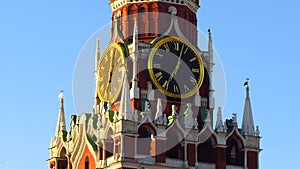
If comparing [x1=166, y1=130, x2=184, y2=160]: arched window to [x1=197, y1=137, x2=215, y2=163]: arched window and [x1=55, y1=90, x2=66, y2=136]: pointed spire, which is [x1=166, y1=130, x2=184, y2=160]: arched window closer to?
[x1=197, y1=137, x2=215, y2=163]: arched window

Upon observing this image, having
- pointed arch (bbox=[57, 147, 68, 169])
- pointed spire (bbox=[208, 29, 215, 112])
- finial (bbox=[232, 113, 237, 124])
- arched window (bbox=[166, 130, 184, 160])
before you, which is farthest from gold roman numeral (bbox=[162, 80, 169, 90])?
pointed arch (bbox=[57, 147, 68, 169])

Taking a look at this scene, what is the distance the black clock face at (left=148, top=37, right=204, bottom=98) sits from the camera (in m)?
60.3

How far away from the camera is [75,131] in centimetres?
6234

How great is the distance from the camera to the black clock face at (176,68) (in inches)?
2376

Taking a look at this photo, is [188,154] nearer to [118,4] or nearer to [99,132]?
[99,132]

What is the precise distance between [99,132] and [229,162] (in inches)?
303

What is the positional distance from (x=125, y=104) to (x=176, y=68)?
442 cm

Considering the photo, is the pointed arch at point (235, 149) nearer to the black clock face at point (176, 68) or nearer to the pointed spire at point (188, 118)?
the pointed spire at point (188, 118)

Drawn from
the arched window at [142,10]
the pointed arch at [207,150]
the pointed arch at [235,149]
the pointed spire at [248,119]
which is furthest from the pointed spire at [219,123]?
the arched window at [142,10]

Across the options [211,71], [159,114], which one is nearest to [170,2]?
[211,71]

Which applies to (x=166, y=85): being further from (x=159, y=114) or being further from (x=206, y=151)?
(x=206, y=151)

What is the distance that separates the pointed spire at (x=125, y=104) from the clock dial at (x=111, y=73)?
6.75 feet

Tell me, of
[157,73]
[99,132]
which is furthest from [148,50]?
[99,132]

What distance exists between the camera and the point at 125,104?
5791cm
